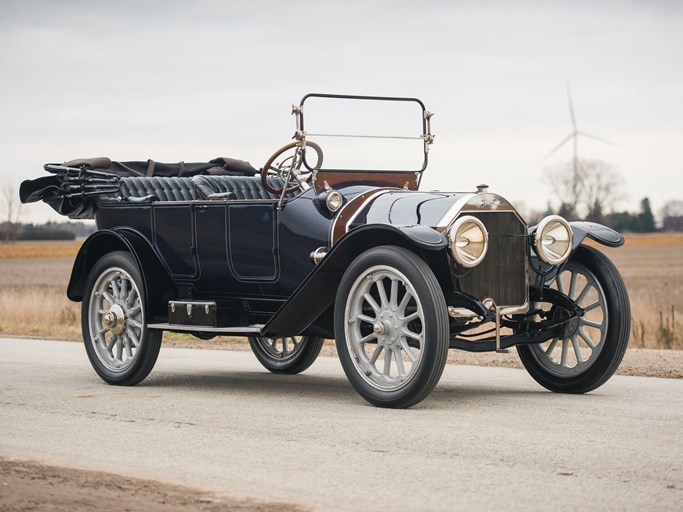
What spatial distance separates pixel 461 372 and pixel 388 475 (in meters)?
4.99

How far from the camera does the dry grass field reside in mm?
14305

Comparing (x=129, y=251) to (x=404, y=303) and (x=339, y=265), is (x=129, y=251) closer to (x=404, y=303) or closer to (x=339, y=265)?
(x=339, y=265)

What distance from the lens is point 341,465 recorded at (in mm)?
5715

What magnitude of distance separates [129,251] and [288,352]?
5.97ft

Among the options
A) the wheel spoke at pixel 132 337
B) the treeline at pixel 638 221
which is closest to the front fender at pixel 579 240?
the wheel spoke at pixel 132 337

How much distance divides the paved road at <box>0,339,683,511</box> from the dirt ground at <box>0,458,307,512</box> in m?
0.14

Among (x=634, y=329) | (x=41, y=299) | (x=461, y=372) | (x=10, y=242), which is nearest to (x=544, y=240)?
(x=461, y=372)

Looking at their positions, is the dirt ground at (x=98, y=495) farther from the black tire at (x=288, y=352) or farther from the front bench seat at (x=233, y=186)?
the front bench seat at (x=233, y=186)

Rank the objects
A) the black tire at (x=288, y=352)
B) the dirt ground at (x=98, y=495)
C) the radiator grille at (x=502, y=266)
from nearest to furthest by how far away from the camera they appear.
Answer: the dirt ground at (x=98, y=495) < the radiator grille at (x=502, y=266) < the black tire at (x=288, y=352)

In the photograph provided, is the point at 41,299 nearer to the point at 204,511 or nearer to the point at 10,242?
the point at 204,511

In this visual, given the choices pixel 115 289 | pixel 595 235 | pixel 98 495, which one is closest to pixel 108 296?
pixel 115 289

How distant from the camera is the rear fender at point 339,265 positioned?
7.47 m

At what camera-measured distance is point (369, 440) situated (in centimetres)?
636

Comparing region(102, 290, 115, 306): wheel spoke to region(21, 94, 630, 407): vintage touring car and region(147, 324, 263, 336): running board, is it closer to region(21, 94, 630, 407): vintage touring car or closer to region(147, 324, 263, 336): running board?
region(21, 94, 630, 407): vintage touring car
